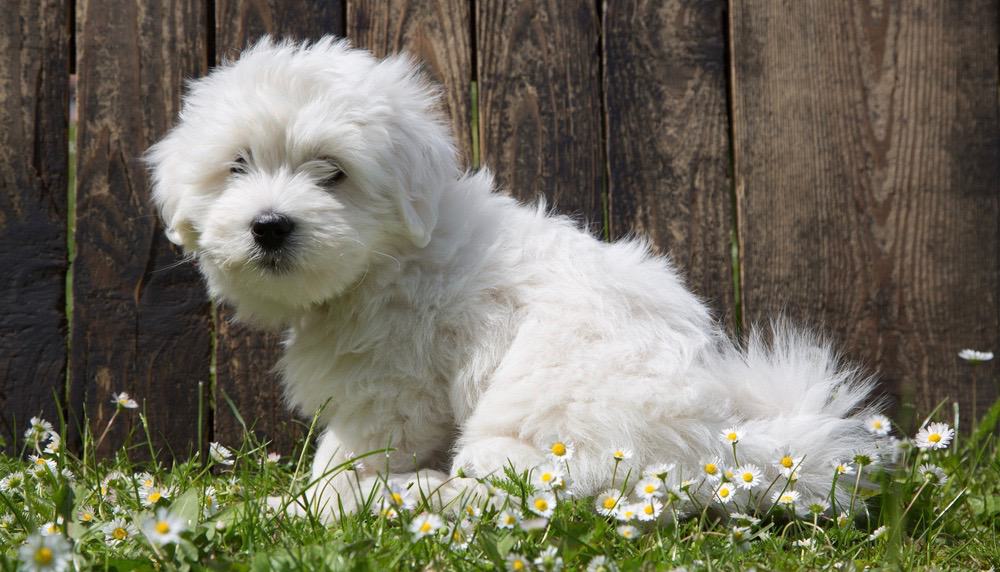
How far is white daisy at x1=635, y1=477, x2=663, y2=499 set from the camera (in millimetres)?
1991

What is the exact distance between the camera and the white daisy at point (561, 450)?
6.72ft

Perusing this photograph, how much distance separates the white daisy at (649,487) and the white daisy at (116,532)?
113 centimetres

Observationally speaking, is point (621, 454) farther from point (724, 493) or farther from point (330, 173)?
point (330, 173)

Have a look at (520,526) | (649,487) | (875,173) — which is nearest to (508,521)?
(520,526)

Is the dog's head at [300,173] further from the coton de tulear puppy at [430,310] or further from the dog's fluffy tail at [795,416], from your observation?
the dog's fluffy tail at [795,416]

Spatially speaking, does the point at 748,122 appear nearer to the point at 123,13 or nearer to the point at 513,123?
the point at 513,123

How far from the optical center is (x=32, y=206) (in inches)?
118

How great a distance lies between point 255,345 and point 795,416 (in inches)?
72.1

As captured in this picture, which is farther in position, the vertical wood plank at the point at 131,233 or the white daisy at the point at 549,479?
the vertical wood plank at the point at 131,233

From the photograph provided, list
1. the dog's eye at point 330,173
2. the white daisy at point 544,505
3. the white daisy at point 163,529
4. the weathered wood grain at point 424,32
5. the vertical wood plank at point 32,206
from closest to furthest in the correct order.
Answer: the white daisy at point 163,529, the white daisy at point 544,505, the dog's eye at point 330,173, the vertical wood plank at point 32,206, the weathered wood grain at point 424,32

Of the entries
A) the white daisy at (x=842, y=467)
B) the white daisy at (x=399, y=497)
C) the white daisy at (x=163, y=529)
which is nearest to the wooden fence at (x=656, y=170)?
the white daisy at (x=842, y=467)

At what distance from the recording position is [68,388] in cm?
305

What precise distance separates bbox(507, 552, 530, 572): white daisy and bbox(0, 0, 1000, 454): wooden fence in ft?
5.39

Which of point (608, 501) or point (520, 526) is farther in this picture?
point (608, 501)
